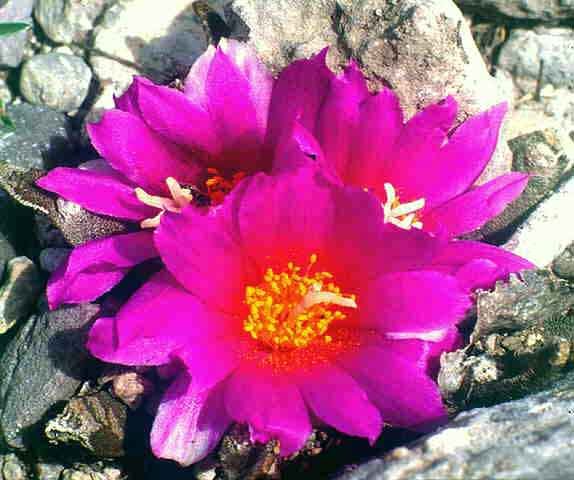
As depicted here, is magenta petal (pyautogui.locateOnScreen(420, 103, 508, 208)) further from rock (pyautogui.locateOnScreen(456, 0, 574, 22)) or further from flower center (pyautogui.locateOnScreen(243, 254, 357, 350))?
rock (pyautogui.locateOnScreen(456, 0, 574, 22))

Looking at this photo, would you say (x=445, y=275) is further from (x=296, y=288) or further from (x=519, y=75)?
(x=519, y=75)

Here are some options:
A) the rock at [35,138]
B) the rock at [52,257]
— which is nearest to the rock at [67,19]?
the rock at [35,138]

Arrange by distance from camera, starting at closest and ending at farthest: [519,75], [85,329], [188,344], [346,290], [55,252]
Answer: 1. [188,344]
2. [346,290]
3. [85,329]
4. [55,252]
5. [519,75]

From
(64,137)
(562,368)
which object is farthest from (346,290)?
(64,137)

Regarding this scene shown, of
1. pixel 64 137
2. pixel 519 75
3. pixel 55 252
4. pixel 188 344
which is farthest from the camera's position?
pixel 519 75

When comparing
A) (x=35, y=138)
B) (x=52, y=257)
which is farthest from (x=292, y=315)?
(x=35, y=138)

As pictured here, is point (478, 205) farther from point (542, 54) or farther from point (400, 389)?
point (542, 54)

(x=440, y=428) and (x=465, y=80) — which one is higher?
(x=465, y=80)

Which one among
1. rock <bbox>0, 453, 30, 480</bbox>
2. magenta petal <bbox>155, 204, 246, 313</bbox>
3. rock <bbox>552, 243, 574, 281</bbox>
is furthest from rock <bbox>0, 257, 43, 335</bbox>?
rock <bbox>552, 243, 574, 281</bbox>
